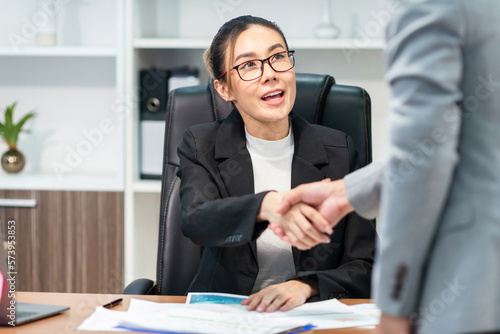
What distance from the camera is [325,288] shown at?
53.2 inches

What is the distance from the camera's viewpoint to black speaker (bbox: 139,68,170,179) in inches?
98.6

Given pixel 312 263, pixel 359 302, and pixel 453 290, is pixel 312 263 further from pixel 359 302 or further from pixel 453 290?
pixel 453 290

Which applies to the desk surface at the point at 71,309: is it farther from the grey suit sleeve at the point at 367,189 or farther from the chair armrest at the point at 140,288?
the grey suit sleeve at the point at 367,189

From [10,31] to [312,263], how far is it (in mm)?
2146

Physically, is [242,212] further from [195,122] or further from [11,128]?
[11,128]

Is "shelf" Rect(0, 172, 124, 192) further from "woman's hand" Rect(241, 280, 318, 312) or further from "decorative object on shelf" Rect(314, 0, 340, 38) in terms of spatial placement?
"woman's hand" Rect(241, 280, 318, 312)

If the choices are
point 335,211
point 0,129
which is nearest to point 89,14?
point 0,129

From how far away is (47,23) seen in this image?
8.84 feet

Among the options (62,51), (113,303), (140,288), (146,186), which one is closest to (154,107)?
(146,186)

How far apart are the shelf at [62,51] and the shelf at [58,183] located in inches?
22.4

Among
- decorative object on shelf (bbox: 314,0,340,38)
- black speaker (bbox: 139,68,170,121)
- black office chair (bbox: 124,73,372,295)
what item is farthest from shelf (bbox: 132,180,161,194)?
decorative object on shelf (bbox: 314,0,340,38)

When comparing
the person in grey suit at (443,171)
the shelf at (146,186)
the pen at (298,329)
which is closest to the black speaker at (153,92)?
the shelf at (146,186)

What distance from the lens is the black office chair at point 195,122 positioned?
1620mm

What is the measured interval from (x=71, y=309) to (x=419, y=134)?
2.73ft
